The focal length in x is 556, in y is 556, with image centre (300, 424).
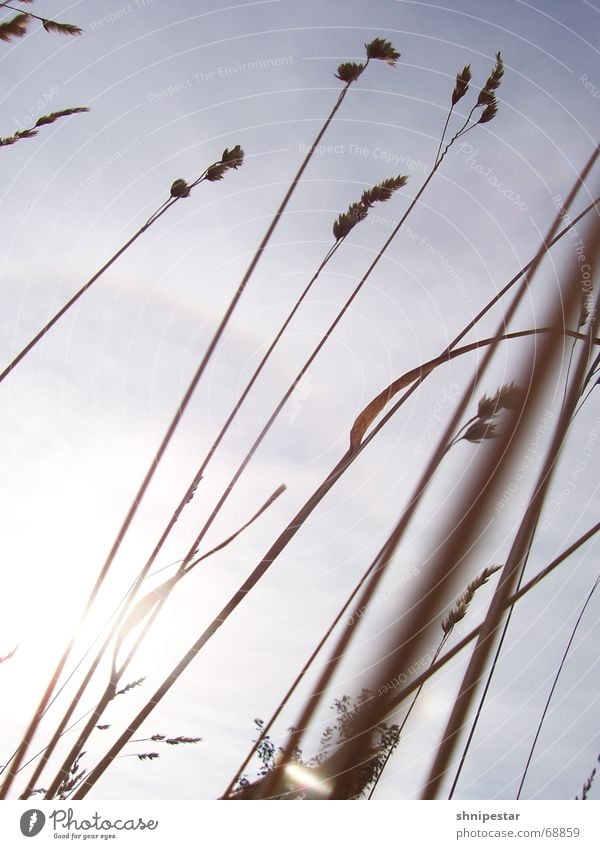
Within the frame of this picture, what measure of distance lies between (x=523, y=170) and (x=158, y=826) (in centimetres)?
234

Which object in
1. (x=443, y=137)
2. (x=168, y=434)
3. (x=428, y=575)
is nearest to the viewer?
(x=428, y=575)

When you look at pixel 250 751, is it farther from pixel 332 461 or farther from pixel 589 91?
pixel 589 91

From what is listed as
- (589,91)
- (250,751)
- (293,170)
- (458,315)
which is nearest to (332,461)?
(458,315)

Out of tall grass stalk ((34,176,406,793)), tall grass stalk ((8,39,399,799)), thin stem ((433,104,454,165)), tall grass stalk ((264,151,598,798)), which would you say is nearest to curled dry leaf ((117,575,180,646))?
tall grass stalk ((34,176,406,793))

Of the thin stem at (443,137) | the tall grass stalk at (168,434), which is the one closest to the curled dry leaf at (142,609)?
the tall grass stalk at (168,434)

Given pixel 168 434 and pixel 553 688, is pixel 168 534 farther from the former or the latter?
pixel 553 688

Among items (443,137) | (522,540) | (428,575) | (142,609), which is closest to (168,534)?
(142,609)

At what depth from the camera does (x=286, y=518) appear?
178 centimetres

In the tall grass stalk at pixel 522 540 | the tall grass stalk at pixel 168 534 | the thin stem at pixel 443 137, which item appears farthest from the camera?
the thin stem at pixel 443 137

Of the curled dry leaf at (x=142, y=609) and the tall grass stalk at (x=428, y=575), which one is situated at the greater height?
the tall grass stalk at (x=428, y=575)

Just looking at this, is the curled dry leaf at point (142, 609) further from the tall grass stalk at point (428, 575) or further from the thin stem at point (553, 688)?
the thin stem at point (553, 688)

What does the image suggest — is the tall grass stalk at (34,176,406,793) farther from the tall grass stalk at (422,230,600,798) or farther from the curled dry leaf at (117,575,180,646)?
the tall grass stalk at (422,230,600,798)

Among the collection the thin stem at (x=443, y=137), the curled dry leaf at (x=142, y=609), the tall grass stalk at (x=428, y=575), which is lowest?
the curled dry leaf at (x=142, y=609)

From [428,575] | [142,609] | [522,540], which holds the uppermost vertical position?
[522,540]
